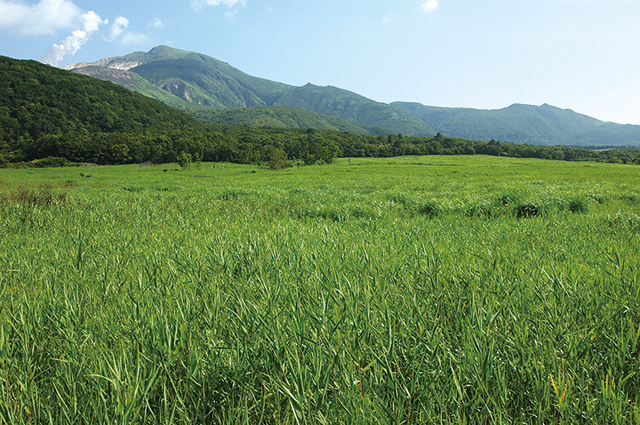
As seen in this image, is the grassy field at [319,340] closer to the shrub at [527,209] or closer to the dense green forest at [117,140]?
the shrub at [527,209]

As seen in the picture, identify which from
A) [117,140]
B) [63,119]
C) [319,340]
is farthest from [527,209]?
[63,119]

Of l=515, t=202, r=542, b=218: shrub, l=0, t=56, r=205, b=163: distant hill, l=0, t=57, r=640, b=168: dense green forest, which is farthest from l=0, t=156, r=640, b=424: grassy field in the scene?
l=0, t=56, r=205, b=163: distant hill

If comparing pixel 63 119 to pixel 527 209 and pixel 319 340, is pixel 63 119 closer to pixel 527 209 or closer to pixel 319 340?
pixel 527 209

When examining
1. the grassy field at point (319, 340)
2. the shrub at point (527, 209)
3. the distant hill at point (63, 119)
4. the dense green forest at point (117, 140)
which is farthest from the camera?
the distant hill at point (63, 119)

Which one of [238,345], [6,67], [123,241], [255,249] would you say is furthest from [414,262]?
[6,67]

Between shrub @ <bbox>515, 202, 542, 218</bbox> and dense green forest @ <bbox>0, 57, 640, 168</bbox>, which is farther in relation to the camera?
dense green forest @ <bbox>0, 57, 640, 168</bbox>

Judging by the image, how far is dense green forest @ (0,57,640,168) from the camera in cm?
12081

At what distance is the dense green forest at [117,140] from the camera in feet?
396

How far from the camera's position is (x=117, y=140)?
425ft

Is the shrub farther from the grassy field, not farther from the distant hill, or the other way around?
the distant hill

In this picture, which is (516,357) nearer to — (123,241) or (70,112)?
(123,241)

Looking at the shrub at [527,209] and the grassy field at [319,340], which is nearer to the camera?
the grassy field at [319,340]

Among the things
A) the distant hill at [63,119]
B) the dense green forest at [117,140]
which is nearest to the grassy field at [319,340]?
the dense green forest at [117,140]

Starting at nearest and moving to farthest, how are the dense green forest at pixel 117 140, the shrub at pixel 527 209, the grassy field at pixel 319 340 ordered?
the grassy field at pixel 319 340 < the shrub at pixel 527 209 < the dense green forest at pixel 117 140
